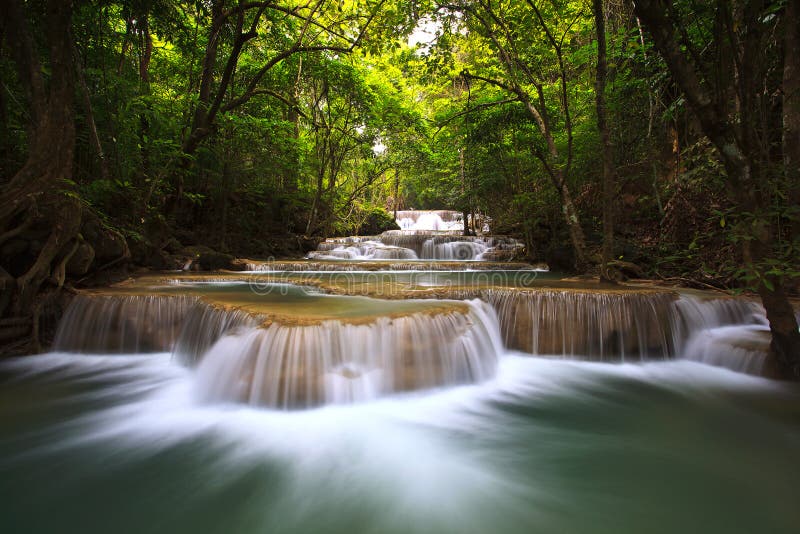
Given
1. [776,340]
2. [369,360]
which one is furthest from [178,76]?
[776,340]

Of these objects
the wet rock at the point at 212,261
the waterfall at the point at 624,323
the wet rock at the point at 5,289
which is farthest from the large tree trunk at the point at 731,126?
the wet rock at the point at 212,261

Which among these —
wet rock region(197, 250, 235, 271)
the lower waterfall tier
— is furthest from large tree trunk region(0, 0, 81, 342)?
wet rock region(197, 250, 235, 271)

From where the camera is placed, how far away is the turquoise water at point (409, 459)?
2021 mm

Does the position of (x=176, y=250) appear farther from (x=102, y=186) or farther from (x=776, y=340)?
(x=776, y=340)

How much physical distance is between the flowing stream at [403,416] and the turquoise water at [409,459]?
0.6 inches

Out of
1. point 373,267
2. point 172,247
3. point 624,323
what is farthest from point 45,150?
point 624,323

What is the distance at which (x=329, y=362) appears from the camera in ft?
10.9

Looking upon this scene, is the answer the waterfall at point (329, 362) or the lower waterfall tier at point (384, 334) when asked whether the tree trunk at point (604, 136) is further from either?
the waterfall at point (329, 362)

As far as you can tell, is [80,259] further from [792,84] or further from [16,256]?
[792,84]

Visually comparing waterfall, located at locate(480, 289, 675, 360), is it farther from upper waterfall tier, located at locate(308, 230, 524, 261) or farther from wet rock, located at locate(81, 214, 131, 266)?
upper waterfall tier, located at locate(308, 230, 524, 261)

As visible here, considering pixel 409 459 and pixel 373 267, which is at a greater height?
pixel 373 267

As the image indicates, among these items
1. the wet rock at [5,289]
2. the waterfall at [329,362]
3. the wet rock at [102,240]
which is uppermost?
the wet rock at [102,240]

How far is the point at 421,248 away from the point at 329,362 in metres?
12.6

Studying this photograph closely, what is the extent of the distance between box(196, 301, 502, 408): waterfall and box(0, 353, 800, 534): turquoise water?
0.16 meters
